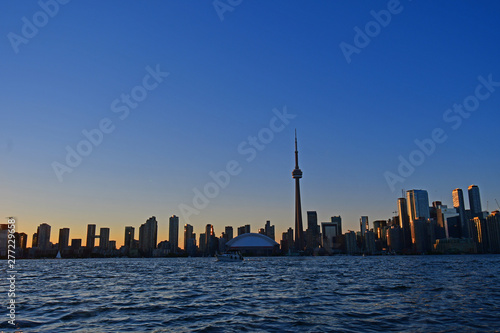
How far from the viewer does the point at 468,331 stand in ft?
61.5

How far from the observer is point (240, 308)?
2736 centimetres

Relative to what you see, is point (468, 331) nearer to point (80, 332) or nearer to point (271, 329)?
point (271, 329)

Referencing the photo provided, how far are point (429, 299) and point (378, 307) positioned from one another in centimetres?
651

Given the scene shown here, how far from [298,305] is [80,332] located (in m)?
15.5

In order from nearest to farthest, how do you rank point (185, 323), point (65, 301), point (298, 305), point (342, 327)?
1. point (342, 327)
2. point (185, 323)
3. point (298, 305)
4. point (65, 301)

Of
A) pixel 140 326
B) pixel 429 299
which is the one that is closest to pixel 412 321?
pixel 429 299

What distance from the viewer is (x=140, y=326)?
68.2 feet

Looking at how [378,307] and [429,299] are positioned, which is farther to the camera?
[429,299]

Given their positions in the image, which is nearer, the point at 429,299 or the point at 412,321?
Result: the point at 412,321

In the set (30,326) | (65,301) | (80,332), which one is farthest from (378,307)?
(65,301)

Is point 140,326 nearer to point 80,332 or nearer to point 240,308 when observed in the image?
point 80,332

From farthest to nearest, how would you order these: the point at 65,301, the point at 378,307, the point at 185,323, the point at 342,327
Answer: the point at 65,301 < the point at 378,307 < the point at 185,323 < the point at 342,327

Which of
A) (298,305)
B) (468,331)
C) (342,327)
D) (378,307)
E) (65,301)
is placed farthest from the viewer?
(65,301)

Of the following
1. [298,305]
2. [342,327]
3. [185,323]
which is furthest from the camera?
[298,305]
